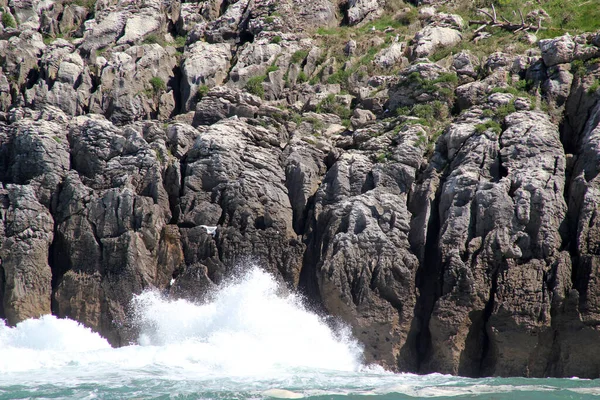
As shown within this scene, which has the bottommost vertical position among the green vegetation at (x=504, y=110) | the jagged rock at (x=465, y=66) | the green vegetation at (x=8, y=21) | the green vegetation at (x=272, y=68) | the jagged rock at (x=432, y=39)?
the green vegetation at (x=504, y=110)

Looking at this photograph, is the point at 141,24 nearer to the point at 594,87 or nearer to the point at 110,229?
the point at 110,229

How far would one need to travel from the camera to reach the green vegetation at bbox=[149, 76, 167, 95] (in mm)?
34656

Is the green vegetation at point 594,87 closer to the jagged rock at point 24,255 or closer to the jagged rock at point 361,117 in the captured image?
the jagged rock at point 361,117

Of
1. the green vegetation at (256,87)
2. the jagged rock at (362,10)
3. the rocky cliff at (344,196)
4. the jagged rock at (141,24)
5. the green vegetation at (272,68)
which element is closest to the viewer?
the rocky cliff at (344,196)

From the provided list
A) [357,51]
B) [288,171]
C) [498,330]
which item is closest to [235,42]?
[357,51]

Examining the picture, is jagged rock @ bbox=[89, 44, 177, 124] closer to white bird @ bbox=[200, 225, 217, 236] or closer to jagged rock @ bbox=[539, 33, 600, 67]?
white bird @ bbox=[200, 225, 217, 236]

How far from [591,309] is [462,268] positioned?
4.35 m

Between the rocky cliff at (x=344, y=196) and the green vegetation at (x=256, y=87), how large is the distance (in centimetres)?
11

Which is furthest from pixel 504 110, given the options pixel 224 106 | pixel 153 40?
pixel 153 40

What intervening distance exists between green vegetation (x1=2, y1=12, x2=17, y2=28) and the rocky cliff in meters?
6.60

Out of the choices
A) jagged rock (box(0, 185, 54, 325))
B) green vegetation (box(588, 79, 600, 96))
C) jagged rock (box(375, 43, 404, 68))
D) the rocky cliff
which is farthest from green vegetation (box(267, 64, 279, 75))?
green vegetation (box(588, 79, 600, 96))

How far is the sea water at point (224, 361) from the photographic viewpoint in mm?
17891

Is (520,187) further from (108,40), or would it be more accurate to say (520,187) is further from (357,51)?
(108,40)

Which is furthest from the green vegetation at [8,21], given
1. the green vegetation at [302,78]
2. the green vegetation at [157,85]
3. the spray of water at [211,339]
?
the spray of water at [211,339]
